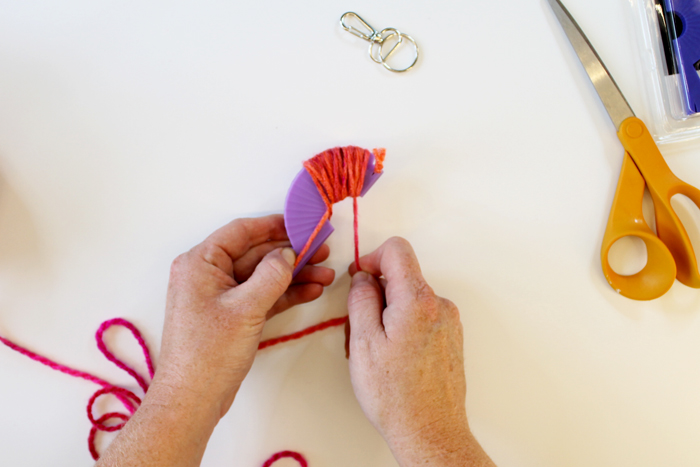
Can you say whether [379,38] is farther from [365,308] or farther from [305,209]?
[365,308]

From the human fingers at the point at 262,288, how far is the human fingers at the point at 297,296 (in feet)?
0.47

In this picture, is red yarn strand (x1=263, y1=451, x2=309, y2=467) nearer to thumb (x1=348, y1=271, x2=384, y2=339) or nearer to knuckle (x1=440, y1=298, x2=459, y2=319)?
thumb (x1=348, y1=271, x2=384, y2=339)

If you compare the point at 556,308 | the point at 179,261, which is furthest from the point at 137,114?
the point at 556,308

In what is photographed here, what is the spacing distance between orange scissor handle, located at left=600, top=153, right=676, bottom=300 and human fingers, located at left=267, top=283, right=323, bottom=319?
0.76m

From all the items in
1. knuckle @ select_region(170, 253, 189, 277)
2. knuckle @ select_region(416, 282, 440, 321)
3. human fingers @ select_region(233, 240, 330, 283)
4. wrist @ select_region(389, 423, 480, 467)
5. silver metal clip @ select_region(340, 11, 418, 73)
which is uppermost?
silver metal clip @ select_region(340, 11, 418, 73)

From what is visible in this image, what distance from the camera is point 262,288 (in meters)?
0.91

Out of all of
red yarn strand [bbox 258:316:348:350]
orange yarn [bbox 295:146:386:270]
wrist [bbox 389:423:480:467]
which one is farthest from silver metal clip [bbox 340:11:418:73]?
wrist [bbox 389:423:480:467]

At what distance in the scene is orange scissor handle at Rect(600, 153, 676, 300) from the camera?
1.11 meters

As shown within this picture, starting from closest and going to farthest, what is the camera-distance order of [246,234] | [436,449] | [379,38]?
[436,449]
[246,234]
[379,38]

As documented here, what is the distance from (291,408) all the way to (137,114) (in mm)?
872

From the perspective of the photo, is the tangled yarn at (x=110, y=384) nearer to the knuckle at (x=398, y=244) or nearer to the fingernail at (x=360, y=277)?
the fingernail at (x=360, y=277)

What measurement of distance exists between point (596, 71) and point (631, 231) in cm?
44

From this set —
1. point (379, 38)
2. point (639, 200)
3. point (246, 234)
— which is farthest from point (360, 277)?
point (639, 200)

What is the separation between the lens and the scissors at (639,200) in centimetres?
109
